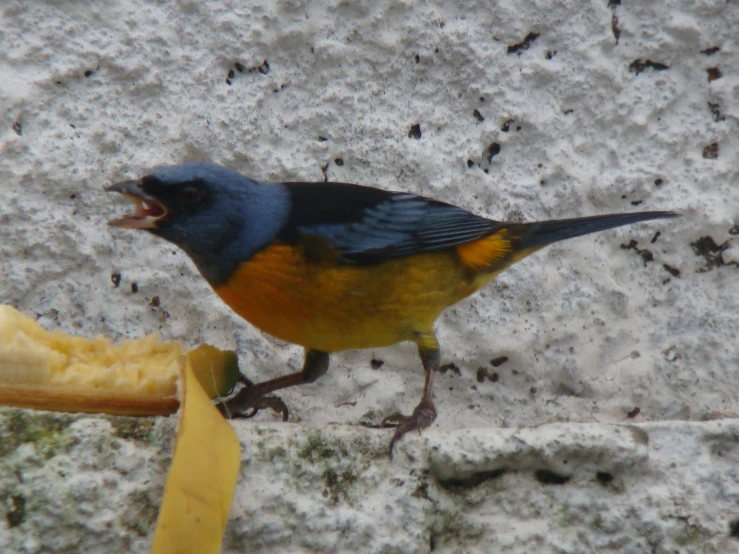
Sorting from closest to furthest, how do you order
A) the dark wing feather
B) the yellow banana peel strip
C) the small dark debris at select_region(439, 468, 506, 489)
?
the yellow banana peel strip < the small dark debris at select_region(439, 468, 506, 489) < the dark wing feather

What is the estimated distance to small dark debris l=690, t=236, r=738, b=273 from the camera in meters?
3.27

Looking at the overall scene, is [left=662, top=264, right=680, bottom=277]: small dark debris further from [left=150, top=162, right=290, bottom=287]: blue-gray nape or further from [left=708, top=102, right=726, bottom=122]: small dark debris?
[left=150, top=162, right=290, bottom=287]: blue-gray nape

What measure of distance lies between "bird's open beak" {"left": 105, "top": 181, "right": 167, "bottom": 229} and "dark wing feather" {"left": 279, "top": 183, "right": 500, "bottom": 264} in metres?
0.40

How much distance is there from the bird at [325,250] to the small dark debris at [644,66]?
0.62 m

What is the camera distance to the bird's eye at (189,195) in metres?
2.85

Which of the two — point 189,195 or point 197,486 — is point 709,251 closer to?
point 189,195

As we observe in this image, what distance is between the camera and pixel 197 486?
199cm

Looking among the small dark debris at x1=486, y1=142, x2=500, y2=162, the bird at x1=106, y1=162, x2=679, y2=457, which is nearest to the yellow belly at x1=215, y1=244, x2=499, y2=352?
the bird at x1=106, y1=162, x2=679, y2=457

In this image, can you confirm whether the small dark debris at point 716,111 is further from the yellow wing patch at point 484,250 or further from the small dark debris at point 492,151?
the yellow wing patch at point 484,250

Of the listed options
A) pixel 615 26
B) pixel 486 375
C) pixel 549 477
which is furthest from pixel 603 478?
pixel 615 26

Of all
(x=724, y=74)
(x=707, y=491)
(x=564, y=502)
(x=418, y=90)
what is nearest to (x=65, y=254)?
(x=418, y=90)

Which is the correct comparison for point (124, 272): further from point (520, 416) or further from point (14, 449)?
point (520, 416)

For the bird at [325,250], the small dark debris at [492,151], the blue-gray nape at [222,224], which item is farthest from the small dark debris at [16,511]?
the small dark debris at [492,151]

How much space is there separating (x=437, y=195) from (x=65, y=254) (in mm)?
1314
